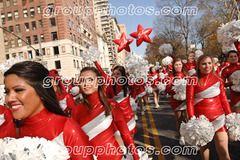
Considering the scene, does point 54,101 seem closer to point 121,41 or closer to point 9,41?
point 121,41

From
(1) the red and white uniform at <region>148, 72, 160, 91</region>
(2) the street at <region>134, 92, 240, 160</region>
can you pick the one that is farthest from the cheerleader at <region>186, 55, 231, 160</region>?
(1) the red and white uniform at <region>148, 72, 160, 91</region>

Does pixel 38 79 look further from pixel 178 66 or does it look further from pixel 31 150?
pixel 178 66

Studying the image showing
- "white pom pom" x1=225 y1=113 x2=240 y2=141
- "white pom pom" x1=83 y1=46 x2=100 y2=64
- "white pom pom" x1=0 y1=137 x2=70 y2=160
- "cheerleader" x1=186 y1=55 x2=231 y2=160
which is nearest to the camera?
"white pom pom" x1=0 y1=137 x2=70 y2=160

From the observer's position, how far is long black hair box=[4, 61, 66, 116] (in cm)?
133

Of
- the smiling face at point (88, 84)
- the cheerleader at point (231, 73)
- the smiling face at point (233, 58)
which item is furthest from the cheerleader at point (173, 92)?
the smiling face at point (88, 84)

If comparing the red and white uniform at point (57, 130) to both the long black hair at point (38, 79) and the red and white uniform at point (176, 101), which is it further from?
the red and white uniform at point (176, 101)

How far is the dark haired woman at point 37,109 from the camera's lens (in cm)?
128

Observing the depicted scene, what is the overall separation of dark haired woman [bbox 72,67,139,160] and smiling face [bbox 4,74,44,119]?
0.77m

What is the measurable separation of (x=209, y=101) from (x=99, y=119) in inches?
69.7

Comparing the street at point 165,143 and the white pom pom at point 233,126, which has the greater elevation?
the white pom pom at point 233,126

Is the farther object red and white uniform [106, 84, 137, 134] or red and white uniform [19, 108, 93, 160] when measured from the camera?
red and white uniform [106, 84, 137, 134]

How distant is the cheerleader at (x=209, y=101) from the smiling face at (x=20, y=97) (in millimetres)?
2211

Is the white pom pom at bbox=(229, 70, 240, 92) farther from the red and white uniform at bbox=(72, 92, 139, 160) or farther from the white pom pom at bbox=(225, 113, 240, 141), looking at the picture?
the red and white uniform at bbox=(72, 92, 139, 160)

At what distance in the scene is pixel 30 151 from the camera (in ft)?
Answer: 3.68
